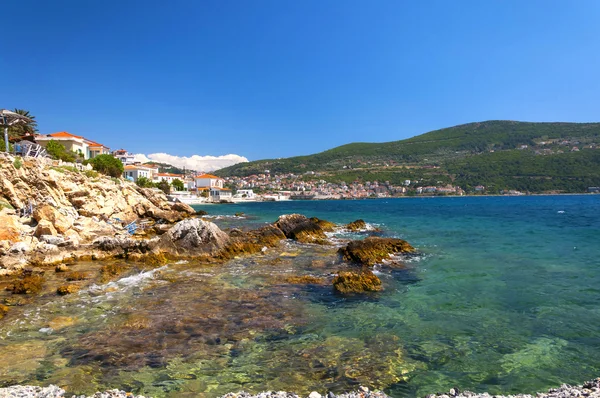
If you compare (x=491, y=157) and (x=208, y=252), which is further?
(x=491, y=157)

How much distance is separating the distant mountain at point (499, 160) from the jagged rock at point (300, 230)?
129 m

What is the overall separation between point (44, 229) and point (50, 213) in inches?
86.1

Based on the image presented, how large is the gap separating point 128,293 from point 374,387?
31.2 feet

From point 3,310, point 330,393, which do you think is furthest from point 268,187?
point 330,393

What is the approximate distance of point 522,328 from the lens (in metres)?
8.87

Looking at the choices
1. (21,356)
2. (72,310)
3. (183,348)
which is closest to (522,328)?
(183,348)

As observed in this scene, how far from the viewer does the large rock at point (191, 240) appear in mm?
18922

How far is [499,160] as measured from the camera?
150875 mm

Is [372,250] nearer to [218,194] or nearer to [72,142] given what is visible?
[72,142]

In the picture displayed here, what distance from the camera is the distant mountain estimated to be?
421 feet

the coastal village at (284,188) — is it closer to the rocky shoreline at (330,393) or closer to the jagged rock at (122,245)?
the jagged rock at (122,245)

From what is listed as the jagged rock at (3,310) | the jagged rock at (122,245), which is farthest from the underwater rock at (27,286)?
the jagged rock at (122,245)

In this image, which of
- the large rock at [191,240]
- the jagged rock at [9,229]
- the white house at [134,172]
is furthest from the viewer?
the white house at [134,172]

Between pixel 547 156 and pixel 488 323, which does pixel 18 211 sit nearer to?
pixel 488 323
